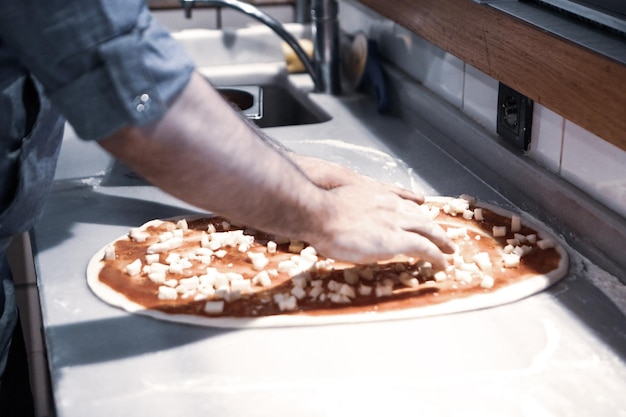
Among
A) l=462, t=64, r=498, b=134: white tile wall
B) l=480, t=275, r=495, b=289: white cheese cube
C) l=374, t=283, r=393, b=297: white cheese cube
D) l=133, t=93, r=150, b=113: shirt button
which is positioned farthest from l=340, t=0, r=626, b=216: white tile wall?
l=133, t=93, r=150, b=113: shirt button

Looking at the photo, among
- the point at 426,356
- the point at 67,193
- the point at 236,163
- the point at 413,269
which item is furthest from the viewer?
the point at 67,193

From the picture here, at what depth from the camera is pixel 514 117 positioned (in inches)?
57.4

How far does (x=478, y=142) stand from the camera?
1577 millimetres

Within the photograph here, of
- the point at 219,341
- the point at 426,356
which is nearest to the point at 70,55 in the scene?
the point at 219,341

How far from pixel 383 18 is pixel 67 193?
87cm

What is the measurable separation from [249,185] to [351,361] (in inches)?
9.7

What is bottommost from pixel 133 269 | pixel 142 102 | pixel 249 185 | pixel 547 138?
pixel 133 269

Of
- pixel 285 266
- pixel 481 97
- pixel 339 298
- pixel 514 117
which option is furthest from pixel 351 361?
pixel 481 97

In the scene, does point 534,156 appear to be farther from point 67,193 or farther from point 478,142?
point 67,193

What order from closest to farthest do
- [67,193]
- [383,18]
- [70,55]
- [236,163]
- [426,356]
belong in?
[70,55]
[236,163]
[426,356]
[67,193]
[383,18]

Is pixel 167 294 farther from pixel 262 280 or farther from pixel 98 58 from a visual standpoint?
pixel 98 58

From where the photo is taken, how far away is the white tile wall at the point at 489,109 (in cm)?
122

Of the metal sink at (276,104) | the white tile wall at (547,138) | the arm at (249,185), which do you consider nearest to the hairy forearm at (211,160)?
the arm at (249,185)

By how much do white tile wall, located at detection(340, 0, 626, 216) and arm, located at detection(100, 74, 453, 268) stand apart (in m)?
0.26
